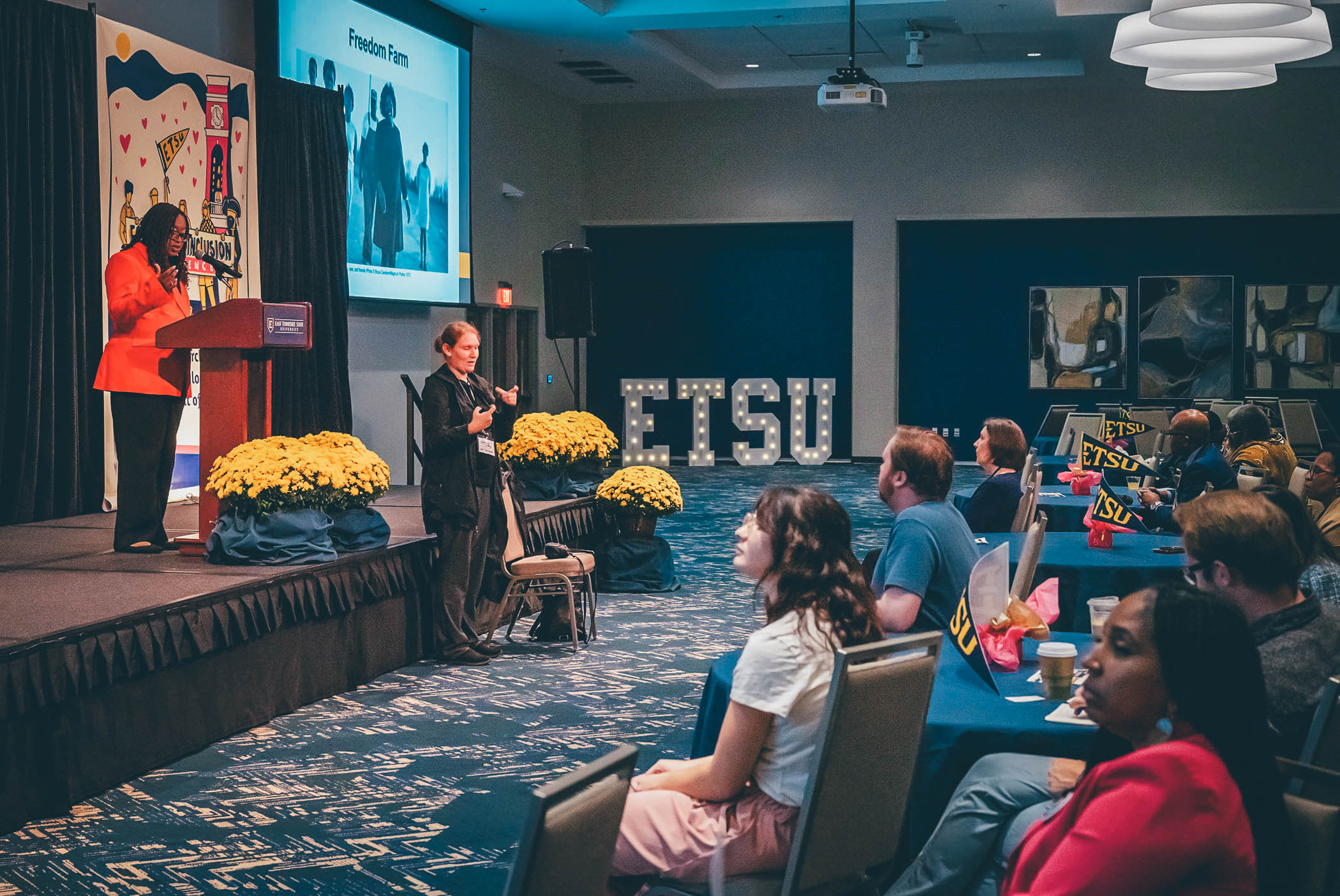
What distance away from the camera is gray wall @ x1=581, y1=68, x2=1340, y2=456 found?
14.7m

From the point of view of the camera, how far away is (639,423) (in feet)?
54.8

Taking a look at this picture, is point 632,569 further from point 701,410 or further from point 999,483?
point 701,410

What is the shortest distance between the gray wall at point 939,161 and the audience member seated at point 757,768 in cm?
1360

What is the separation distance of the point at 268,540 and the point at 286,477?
0.25 m

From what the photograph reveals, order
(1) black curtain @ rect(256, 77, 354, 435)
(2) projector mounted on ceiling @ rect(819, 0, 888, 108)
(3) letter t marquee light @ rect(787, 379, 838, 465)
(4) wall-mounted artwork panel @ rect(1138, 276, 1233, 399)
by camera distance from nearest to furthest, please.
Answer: (1) black curtain @ rect(256, 77, 354, 435) → (2) projector mounted on ceiling @ rect(819, 0, 888, 108) → (4) wall-mounted artwork panel @ rect(1138, 276, 1233, 399) → (3) letter t marquee light @ rect(787, 379, 838, 465)

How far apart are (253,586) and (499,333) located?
30.8ft

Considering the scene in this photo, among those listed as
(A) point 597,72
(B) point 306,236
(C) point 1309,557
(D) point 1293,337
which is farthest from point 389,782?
(D) point 1293,337

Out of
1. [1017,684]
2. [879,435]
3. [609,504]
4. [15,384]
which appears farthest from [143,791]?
[879,435]

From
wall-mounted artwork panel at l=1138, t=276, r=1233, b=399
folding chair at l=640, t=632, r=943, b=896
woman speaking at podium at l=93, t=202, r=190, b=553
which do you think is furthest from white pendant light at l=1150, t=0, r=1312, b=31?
wall-mounted artwork panel at l=1138, t=276, r=1233, b=399

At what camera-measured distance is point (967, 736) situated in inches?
102

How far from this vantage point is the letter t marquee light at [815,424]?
16047 millimetres

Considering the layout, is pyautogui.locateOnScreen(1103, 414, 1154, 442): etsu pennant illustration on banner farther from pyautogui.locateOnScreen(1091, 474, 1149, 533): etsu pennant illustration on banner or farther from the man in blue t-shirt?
the man in blue t-shirt

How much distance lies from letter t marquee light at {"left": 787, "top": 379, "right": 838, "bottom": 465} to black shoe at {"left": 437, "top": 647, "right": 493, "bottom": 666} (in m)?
10.6

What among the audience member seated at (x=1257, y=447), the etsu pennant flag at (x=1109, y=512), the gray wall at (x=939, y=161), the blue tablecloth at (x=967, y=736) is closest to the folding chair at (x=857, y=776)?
the blue tablecloth at (x=967, y=736)
